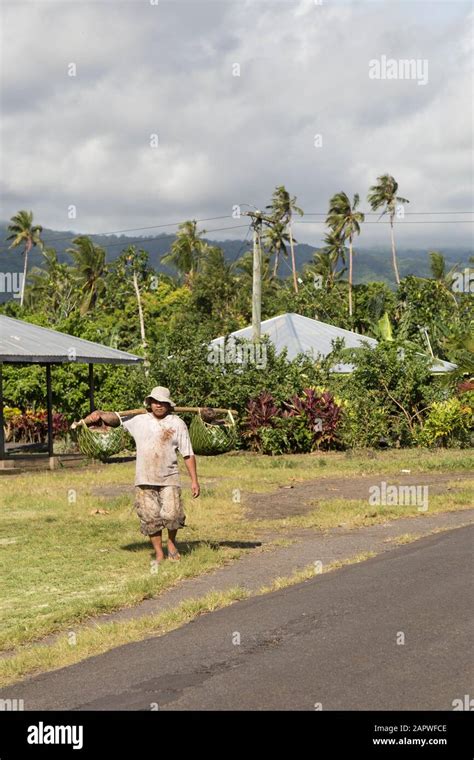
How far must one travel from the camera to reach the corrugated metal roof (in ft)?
78.9

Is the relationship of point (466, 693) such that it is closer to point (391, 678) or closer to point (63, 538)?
point (391, 678)

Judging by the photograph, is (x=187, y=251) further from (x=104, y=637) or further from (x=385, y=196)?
(x=104, y=637)

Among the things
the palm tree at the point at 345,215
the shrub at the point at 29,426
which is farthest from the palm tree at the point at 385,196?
the shrub at the point at 29,426

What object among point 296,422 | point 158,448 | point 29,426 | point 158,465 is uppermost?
point 158,448

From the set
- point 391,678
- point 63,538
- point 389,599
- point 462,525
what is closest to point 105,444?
point 63,538

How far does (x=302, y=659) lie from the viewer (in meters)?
7.03

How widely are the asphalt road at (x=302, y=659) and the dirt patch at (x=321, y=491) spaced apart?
649 cm

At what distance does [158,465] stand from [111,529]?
3095 millimetres

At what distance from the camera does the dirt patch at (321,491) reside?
53.2 ft

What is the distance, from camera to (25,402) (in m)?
35.8

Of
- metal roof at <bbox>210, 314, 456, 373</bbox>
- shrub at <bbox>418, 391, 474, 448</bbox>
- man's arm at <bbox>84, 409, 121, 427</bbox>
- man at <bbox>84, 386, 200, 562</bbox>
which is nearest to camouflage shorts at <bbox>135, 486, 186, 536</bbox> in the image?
man at <bbox>84, 386, 200, 562</bbox>

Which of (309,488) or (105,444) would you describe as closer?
(309,488)

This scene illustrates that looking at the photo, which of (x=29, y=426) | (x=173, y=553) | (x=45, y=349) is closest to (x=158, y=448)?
(x=173, y=553)

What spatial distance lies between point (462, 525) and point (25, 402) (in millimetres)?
24499
